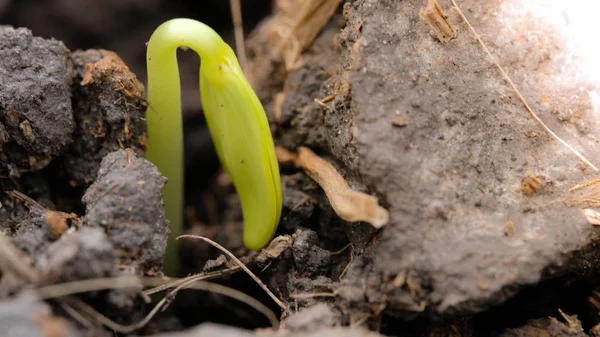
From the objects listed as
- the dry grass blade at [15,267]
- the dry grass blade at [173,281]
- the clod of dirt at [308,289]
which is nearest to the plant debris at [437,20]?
the clod of dirt at [308,289]

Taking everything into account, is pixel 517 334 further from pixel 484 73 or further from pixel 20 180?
pixel 20 180

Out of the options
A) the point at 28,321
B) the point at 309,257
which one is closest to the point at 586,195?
the point at 309,257

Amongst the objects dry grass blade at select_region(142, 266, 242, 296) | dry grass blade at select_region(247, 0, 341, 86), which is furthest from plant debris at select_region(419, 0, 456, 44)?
dry grass blade at select_region(142, 266, 242, 296)

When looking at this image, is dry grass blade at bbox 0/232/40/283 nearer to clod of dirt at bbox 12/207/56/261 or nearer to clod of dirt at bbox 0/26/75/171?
clod of dirt at bbox 12/207/56/261

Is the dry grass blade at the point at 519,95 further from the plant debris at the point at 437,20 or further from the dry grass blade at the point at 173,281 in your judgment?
the dry grass blade at the point at 173,281

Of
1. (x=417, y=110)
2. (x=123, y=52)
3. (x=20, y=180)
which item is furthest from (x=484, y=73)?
(x=123, y=52)

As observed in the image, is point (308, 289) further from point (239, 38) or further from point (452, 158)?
point (239, 38)

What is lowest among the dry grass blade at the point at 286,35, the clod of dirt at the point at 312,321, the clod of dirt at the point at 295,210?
the clod of dirt at the point at 312,321
